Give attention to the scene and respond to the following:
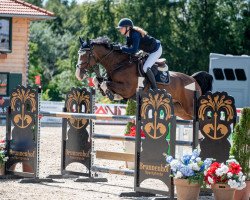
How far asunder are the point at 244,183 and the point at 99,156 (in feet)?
9.35

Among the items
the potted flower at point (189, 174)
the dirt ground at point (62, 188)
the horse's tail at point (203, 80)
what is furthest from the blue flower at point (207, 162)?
the horse's tail at point (203, 80)

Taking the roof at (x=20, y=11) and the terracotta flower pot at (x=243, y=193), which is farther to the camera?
the roof at (x=20, y=11)

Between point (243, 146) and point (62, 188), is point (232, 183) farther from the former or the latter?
point (62, 188)

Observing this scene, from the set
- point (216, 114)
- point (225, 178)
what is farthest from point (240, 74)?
point (225, 178)

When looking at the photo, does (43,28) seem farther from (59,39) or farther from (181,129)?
(181,129)

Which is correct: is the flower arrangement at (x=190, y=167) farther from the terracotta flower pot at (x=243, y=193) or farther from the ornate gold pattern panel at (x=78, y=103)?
the ornate gold pattern panel at (x=78, y=103)

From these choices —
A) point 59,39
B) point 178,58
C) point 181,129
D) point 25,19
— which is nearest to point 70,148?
point 181,129

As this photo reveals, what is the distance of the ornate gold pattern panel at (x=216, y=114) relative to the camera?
8.66 m

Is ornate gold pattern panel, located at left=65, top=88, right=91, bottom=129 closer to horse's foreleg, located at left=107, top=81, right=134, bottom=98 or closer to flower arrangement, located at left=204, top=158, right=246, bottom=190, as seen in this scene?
horse's foreleg, located at left=107, top=81, right=134, bottom=98

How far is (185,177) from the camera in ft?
27.6

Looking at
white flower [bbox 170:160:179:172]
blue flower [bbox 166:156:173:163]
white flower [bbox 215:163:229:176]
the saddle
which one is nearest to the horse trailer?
the saddle

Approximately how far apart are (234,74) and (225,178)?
19592 mm

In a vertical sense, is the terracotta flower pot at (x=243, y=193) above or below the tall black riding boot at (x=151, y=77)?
below

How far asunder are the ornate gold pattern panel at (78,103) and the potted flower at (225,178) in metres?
3.03
